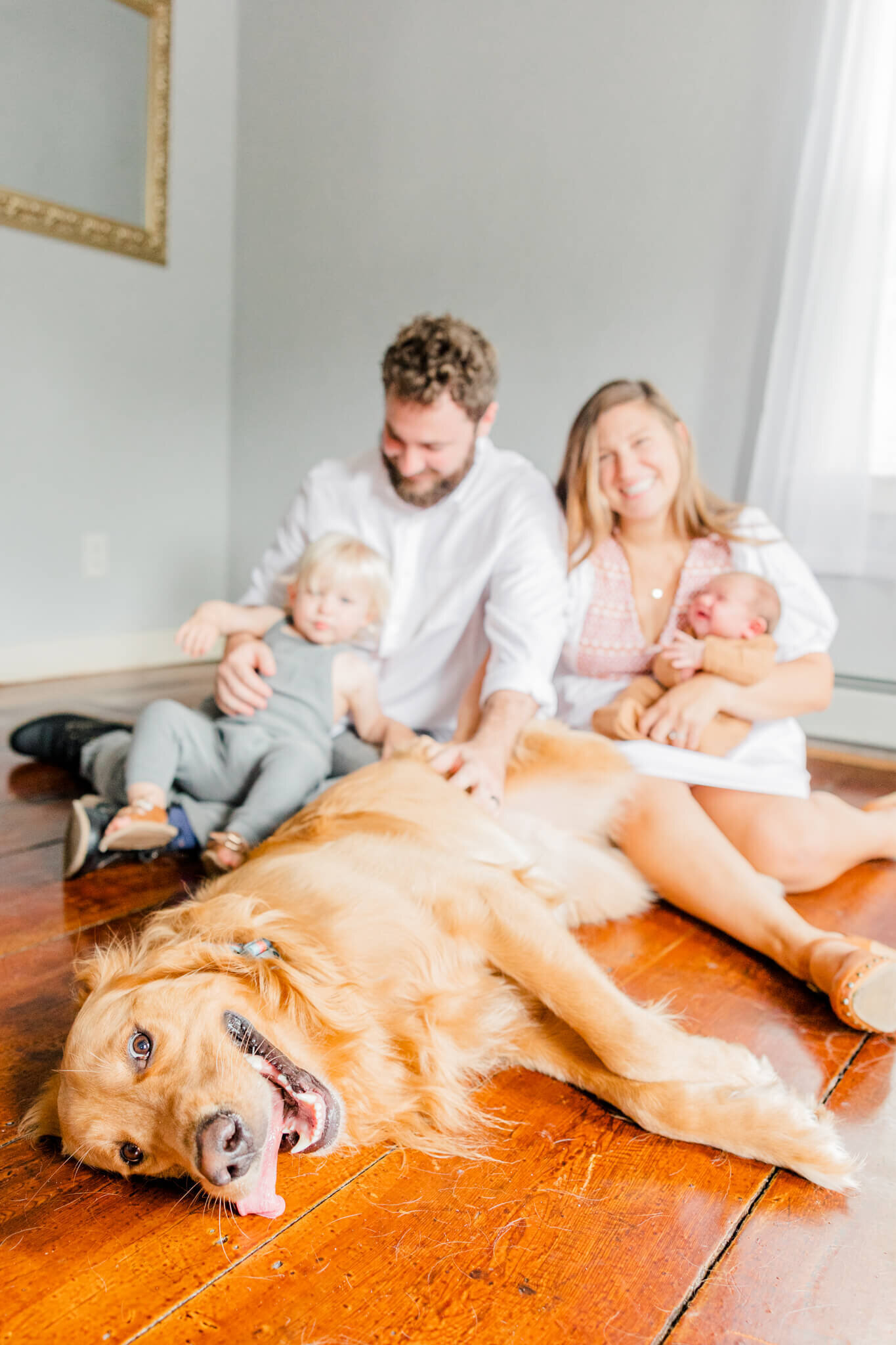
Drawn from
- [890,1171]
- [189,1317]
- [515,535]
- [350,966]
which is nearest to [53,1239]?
[189,1317]

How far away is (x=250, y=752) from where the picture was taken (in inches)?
75.1

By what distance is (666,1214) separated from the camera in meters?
0.90

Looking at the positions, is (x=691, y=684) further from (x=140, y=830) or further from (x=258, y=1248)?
(x=258, y=1248)

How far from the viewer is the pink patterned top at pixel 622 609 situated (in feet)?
6.47

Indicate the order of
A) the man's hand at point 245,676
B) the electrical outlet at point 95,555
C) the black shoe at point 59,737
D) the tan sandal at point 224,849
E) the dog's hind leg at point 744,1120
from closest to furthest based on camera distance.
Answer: the dog's hind leg at point 744,1120, the tan sandal at point 224,849, the man's hand at point 245,676, the black shoe at point 59,737, the electrical outlet at point 95,555

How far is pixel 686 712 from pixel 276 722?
0.79 metres

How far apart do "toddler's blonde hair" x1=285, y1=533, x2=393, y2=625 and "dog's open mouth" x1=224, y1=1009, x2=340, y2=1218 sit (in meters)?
1.24

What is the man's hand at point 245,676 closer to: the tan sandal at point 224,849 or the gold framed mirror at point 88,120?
the tan sandal at point 224,849

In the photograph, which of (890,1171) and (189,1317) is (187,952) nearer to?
(189,1317)

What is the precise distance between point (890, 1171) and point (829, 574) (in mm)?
2361

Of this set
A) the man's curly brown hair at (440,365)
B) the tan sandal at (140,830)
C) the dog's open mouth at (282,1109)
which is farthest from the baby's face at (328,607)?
the dog's open mouth at (282,1109)

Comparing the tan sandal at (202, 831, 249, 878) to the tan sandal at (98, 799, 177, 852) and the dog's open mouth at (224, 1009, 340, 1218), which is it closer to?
the tan sandal at (98, 799, 177, 852)

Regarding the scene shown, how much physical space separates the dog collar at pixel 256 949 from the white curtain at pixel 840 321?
2.47 m


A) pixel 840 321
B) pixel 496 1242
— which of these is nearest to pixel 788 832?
pixel 496 1242
